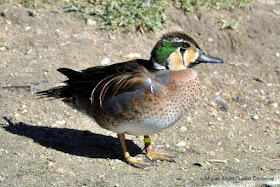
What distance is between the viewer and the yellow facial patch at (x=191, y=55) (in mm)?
4007

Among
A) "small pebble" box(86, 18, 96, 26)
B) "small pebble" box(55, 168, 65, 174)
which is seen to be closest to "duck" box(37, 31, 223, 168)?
"small pebble" box(55, 168, 65, 174)

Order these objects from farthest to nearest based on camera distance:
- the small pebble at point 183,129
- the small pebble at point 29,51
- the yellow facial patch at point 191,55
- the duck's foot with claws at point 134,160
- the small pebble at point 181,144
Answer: the small pebble at point 29,51
the small pebble at point 183,129
the small pebble at point 181,144
the duck's foot with claws at point 134,160
the yellow facial patch at point 191,55

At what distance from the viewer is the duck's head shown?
156 inches

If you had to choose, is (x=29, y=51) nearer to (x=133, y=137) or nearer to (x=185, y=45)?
(x=133, y=137)

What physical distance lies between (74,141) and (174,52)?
1.39 metres

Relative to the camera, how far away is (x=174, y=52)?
396cm

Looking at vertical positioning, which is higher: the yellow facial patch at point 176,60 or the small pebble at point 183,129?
the yellow facial patch at point 176,60

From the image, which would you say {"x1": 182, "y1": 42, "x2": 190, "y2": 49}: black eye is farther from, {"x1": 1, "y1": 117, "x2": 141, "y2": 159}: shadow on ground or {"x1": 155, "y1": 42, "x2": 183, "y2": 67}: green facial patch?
{"x1": 1, "y1": 117, "x2": 141, "y2": 159}: shadow on ground

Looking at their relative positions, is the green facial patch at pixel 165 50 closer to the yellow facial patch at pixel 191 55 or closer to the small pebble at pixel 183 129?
the yellow facial patch at pixel 191 55

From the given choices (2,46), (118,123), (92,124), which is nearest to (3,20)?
(2,46)

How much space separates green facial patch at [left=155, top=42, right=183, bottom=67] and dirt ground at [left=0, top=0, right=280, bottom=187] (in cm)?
100

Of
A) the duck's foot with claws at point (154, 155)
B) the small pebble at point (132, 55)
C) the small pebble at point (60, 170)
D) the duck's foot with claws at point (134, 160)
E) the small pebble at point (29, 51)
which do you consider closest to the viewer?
the small pebble at point (60, 170)

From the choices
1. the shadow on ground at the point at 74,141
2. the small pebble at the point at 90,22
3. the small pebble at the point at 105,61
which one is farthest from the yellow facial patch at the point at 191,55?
the small pebble at the point at 90,22

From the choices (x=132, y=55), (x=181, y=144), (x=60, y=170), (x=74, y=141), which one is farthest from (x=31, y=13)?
(x=60, y=170)
